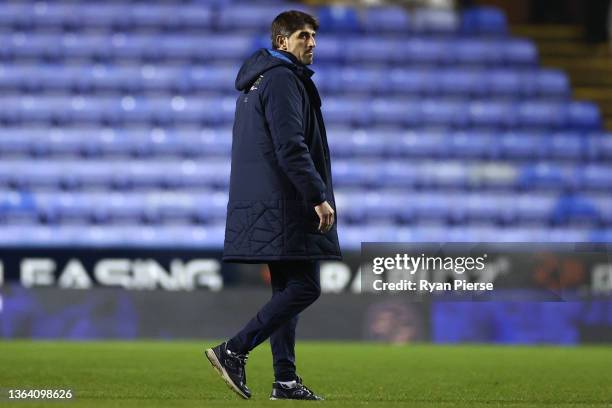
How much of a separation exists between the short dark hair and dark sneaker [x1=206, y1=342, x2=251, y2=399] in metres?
1.08

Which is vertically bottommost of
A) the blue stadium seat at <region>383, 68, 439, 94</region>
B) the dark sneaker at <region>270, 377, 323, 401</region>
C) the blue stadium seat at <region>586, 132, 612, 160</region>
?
the blue stadium seat at <region>586, 132, 612, 160</region>

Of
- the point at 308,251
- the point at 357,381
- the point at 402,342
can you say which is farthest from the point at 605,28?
the point at 308,251

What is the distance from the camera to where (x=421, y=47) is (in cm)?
1400

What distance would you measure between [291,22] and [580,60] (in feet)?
A: 37.5

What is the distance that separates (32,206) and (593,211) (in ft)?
17.1

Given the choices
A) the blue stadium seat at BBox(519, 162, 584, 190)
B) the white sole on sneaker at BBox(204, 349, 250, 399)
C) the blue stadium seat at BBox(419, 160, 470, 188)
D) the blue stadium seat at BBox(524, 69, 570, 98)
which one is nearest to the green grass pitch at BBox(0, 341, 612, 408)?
the white sole on sneaker at BBox(204, 349, 250, 399)

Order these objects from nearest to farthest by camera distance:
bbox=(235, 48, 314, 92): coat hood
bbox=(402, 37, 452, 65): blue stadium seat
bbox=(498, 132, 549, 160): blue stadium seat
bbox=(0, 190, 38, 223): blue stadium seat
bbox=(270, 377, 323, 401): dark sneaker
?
bbox=(235, 48, 314, 92): coat hood → bbox=(270, 377, 323, 401): dark sneaker → bbox=(0, 190, 38, 223): blue stadium seat → bbox=(498, 132, 549, 160): blue stadium seat → bbox=(402, 37, 452, 65): blue stadium seat

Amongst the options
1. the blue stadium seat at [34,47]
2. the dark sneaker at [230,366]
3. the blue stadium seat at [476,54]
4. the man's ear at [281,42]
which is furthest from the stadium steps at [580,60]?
the dark sneaker at [230,366]

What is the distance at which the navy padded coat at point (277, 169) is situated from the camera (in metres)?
4.40

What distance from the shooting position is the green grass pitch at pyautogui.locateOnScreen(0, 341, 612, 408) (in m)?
4.75

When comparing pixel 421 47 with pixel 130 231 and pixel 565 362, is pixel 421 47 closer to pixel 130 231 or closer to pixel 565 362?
pixel 130 231

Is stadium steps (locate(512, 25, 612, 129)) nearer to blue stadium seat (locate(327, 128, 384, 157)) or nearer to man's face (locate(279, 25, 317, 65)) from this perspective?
blue stadium seat (locate(327, 128, 384, 157))

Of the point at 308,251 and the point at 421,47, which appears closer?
the point at 308,251

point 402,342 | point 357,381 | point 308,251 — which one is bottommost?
point 402,342
